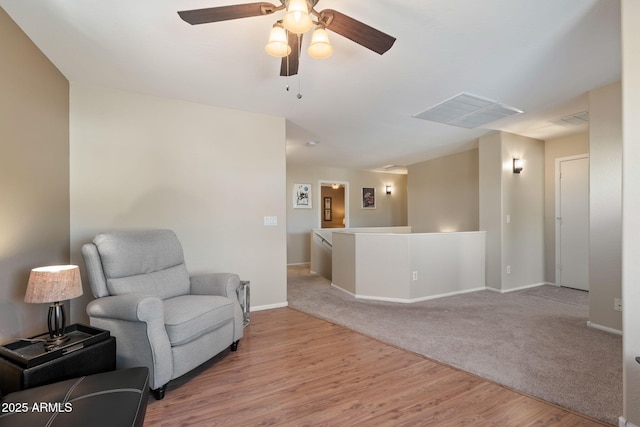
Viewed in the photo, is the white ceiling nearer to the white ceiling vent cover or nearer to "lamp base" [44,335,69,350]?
the white ceiling vent cover

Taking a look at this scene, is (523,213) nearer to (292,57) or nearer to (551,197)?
(551,197)

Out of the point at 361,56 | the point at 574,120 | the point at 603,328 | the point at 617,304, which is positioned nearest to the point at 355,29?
the point at 361,56

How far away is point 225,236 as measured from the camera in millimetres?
3455

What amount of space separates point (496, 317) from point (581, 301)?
162 cm

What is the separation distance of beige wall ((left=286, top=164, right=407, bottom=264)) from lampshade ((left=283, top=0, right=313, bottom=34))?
18.5 ft

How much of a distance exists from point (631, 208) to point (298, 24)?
1.91 metres

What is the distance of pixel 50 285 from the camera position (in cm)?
170

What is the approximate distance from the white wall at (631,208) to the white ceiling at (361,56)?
1.40 ft

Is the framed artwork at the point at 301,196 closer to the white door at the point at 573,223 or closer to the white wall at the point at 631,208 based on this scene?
the white door at the point at 573,223

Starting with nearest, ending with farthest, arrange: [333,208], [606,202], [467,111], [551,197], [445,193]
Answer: [606,202] → [467,111] → [551,197] → [445,193] → [333,208]

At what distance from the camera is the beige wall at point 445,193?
5.56 metres

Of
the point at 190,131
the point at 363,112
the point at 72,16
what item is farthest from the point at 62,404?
the point at 363,112

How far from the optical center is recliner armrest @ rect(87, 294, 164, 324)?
1.82 metres

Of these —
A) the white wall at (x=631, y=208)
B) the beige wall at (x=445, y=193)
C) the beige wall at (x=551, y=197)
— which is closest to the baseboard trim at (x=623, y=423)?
the white wall at (x=631, y=208)
